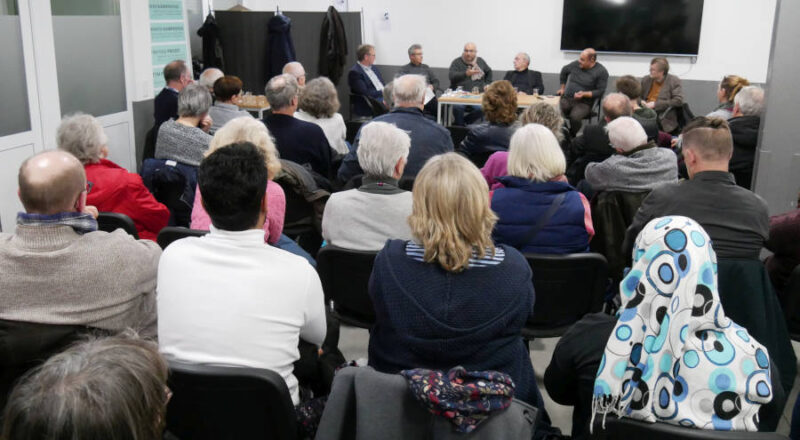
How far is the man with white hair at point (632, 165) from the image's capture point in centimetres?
353

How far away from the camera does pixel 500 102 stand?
15.0ft

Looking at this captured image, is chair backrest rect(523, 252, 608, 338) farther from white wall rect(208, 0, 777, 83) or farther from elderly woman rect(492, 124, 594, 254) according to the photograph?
white wall rect(208, 0, 777, 83)

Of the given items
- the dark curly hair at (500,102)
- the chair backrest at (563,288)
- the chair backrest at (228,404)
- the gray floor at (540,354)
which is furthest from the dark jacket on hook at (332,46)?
the chair backrest at (228,404)

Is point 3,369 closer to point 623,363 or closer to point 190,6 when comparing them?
point 623,363

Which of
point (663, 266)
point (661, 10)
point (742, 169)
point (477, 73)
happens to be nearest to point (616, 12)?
point (661, 10)

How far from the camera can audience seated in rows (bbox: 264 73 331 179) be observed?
428cm

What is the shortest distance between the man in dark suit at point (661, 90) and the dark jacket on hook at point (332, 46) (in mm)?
3959

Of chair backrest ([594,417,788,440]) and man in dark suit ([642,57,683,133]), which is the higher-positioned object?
man in dark suit ([642,57,683,133])

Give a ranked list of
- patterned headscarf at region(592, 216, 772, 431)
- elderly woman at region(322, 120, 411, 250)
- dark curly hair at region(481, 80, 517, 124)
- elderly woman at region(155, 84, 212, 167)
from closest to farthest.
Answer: patterned headscarf at region(592, 216, 772, 431) < elderly woman at region(322, 120, 411, 250) < elderly woman at region(155, 84, 212, 167) < dark curly hair at region(481, 80, 517, 124)

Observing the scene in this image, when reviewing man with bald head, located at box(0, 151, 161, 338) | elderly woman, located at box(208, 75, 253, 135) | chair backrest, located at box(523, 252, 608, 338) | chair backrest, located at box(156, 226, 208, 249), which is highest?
elderly woman, located at box(208, 75, 253, 135)

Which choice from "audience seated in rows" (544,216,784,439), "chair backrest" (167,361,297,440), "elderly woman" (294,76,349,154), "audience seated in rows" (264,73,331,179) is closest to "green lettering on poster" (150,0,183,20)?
"elderly woman" (294,76,349,154)

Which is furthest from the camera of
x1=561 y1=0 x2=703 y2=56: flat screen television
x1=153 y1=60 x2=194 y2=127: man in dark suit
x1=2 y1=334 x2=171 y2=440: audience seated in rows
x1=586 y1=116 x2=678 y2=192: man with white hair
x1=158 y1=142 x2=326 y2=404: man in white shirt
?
x1=561 y1=0 x2=703 y2=56: flat screen television

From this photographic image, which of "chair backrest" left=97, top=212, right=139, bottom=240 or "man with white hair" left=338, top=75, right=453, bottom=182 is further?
"man with white hair" left=338, top=75, right=453, bottom=182

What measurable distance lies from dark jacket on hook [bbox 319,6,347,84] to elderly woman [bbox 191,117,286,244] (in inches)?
258
